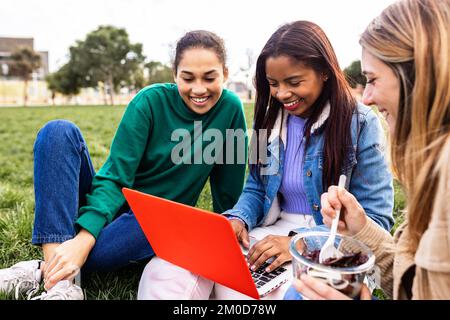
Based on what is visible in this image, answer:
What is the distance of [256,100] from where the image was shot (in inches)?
76.0

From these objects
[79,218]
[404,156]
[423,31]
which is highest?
[423,31]

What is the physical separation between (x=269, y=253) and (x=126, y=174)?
30.6 inches

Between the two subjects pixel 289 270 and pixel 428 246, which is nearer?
pixel 428 246

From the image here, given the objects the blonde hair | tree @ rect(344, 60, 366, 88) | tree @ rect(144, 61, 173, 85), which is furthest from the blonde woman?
tree @ rect(144, 61, 173, 85)

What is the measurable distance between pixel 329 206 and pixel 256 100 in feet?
2.74

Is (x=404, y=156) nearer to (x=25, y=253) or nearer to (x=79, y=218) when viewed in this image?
(x=79, y=218)

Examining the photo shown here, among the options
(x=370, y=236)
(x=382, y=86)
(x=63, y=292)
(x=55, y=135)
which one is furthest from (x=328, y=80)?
(x=63, y=292)

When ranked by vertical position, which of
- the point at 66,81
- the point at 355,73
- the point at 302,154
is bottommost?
the point at 302,154

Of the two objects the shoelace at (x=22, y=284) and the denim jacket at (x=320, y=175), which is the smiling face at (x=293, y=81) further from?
the shoelace at (x=22, y=284)

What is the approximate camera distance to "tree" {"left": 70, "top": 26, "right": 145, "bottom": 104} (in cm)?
2953

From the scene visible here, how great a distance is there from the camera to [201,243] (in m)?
1.25

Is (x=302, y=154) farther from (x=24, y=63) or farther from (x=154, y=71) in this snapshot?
(x=24, y=63)
